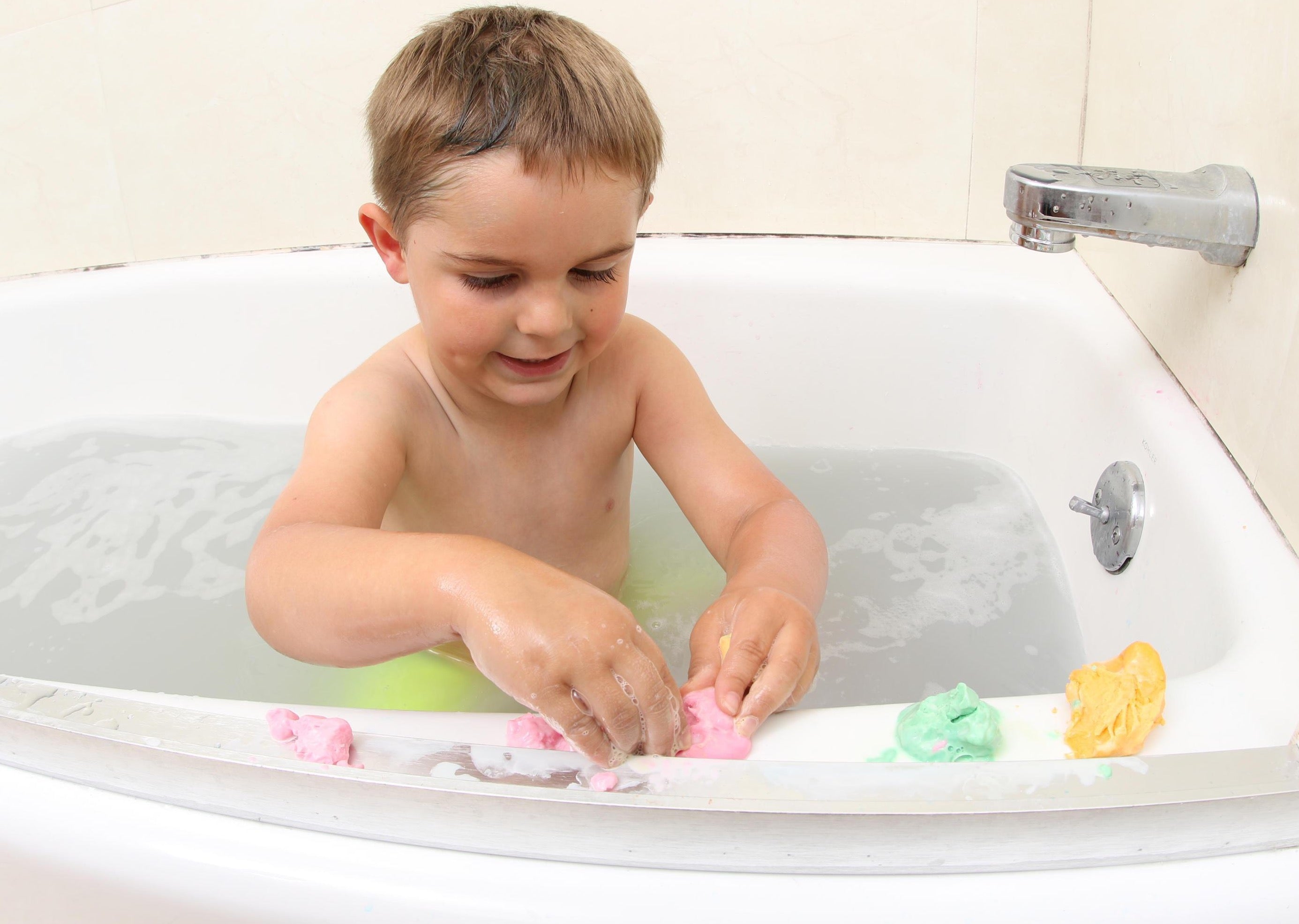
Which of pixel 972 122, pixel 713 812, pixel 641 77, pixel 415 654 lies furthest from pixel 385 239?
pixel 972 122

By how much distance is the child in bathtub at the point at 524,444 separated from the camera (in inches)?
22.0

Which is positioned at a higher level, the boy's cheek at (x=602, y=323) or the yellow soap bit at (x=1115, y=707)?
the boy's cheek at (x=602, y=323)

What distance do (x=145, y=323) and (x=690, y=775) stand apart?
43.8 inches

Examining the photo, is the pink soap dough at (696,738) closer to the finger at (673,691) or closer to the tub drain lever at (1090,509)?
the finger at (673,691)

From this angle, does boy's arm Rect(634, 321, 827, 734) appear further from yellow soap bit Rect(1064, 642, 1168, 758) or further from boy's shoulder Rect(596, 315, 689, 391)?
yellow soap bit Rect(1064, 642, 1168, 758)

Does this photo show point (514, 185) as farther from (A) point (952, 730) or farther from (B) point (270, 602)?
(A) point (952, 730)

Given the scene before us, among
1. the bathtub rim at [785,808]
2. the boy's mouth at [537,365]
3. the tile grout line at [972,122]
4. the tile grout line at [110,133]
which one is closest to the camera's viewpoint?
the bathtub rim at [785,808]

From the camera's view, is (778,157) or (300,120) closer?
(778,157)

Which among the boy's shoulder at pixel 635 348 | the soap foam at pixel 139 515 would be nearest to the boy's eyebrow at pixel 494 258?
the boy's shoulder at pixel 635 348

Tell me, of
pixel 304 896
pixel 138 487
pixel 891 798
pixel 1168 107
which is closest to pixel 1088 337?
pixel 1168 107

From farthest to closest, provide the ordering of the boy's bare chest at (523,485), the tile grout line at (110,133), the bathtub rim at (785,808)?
1. the tile grout line at (110,133)
2. the boy's bare chest at (523,485)
3. the bathtub rim at (785,808)

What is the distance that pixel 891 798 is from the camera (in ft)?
1.49

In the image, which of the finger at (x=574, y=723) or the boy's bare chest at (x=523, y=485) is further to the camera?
the boy's bare chest at (x=523, y=485)

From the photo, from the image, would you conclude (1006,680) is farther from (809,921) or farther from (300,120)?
(300,120)
